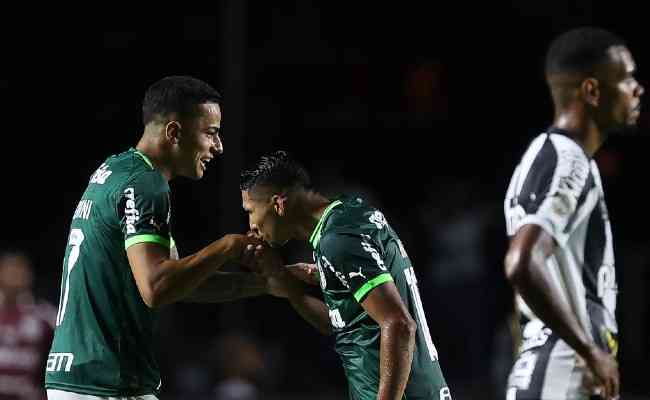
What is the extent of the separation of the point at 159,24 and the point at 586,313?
1042 cm

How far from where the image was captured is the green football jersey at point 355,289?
514 cm

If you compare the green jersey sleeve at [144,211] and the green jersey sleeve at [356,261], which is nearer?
the green jersey sleeve at [356,261]

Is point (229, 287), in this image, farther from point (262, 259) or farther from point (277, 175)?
point (277, 175)

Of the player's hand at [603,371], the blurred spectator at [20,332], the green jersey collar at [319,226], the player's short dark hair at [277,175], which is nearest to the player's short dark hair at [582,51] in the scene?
the player's hand at [603,371]

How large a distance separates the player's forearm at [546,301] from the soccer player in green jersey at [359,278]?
911 millimetres

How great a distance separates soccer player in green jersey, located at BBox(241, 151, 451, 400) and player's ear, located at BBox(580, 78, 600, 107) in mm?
1179

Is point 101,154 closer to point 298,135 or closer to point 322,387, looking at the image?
point 298,135

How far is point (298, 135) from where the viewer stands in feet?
45.1

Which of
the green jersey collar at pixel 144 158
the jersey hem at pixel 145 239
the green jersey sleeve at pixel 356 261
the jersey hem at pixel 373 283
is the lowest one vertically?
the jersey hem at pixel 373 283

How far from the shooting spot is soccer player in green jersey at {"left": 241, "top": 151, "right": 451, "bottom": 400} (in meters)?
4.94

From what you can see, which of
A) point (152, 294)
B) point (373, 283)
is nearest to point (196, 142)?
point (152, 294)

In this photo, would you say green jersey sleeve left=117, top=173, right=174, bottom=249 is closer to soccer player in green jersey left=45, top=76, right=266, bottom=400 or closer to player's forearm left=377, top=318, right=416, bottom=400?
soccer player in green jersey left=45, top=76, right=266, bottom=400

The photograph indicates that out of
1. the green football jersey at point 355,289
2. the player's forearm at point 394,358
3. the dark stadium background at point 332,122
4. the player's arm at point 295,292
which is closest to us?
the player's forearm at point 394,358

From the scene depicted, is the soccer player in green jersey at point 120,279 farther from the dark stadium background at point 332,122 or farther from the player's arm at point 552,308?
the dark stadium background at point 332,122
